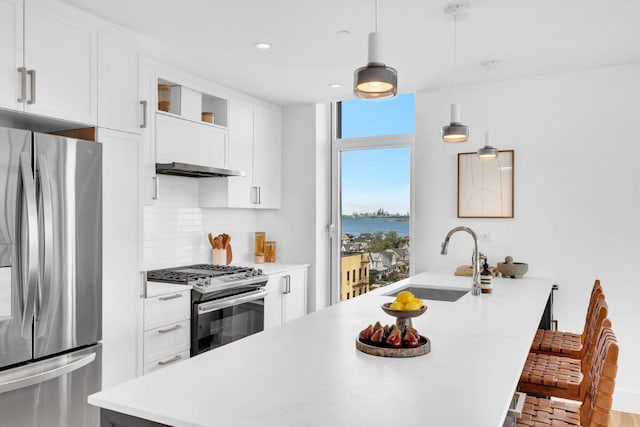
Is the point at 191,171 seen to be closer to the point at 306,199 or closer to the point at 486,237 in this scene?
the point at 306,199

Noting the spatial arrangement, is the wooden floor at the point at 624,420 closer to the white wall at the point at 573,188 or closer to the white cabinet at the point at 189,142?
the white wall at the point at 573,188

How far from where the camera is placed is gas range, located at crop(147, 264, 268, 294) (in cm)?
357

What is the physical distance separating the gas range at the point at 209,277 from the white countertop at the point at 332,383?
1.56 meters

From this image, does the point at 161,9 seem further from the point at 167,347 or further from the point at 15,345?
the point at 167,347

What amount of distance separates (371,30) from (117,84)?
157cm

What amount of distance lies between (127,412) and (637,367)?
3845 millimetres

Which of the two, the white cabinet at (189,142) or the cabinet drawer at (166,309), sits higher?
the white cabinet at (189,142)

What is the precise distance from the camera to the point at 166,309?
11.1 ft

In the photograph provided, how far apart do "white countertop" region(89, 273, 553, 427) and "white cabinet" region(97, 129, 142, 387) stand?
4.43 feet

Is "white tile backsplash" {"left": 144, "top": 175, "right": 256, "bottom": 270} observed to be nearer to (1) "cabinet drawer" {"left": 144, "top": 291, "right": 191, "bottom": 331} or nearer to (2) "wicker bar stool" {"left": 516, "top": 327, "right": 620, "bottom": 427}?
(1) "cabinet drawer" {"left": 144, "top": 291, "right": 191, "bottom": 331}

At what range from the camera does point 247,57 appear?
145 inches

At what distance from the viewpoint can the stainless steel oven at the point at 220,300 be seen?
141 inches

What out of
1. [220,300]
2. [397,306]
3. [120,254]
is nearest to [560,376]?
[397,306]

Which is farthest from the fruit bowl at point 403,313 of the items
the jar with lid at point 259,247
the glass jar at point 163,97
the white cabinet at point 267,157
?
the jar with lid at point 259,247
